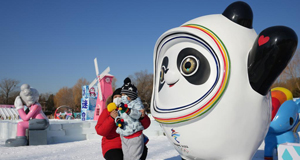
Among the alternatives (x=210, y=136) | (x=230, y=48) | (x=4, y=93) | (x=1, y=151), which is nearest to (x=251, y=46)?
(x=230, y=48)

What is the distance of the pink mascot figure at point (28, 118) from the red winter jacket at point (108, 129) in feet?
13.9

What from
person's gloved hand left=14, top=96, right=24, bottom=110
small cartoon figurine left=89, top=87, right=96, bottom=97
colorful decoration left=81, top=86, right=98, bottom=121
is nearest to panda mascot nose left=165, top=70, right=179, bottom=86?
person's gloved hand left=14, top=96, right=24, bottom=110

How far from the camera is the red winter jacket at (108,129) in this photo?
2.75m

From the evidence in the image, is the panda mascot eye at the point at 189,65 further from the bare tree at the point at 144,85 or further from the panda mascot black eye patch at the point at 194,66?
the bare tree at the point at 144,85

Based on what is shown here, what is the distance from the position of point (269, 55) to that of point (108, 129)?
5.70ft

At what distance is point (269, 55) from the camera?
2.02 meters

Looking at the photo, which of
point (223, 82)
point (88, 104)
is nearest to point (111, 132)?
point (223, 82)

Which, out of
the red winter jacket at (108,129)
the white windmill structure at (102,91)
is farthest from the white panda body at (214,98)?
the white windmill structure at (102,91)

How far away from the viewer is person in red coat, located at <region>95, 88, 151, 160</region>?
8.98 ft

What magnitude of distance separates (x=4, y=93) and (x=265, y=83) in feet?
137

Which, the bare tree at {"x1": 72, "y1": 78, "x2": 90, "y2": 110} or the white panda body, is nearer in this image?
the white panda body

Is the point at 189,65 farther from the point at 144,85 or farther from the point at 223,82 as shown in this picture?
the point at 144,85

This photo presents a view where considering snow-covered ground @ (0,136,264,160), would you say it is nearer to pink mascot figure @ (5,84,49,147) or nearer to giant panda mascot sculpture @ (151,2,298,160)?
pink mascot figure @ (5,84,49,147)

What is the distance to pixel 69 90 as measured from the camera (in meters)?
43.4
